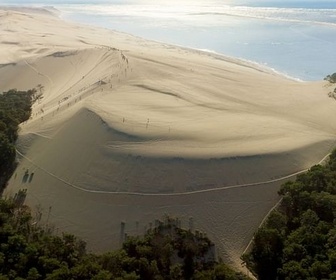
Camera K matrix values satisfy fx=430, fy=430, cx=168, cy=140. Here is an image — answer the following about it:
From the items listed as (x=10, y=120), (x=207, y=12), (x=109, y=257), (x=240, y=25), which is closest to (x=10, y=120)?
(x=10, y=120)

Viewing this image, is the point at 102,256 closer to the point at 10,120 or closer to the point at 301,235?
the point at 301,235

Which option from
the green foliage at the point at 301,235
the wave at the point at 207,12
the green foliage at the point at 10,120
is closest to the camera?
the green foliage at the point at 301,235

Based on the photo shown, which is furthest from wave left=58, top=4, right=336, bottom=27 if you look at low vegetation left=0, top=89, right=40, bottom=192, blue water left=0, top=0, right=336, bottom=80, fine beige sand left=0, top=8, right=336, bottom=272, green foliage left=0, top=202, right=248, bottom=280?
green foliage left=0, top=202, right=248, bottom=280

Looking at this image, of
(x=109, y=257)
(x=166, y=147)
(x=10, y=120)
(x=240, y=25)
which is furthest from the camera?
(x=240, y=25)

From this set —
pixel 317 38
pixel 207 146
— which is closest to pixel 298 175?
pixel 207 146

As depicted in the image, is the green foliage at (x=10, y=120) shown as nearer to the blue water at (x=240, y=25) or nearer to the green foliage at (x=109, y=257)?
the green foliage at (x=109, y=257)

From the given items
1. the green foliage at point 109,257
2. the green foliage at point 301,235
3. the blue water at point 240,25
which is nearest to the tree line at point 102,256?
the green foliage at point 109,257

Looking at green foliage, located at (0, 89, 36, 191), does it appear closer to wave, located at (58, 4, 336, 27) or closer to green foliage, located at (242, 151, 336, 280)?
green foliage, located at (242, 151, 336, 280)
